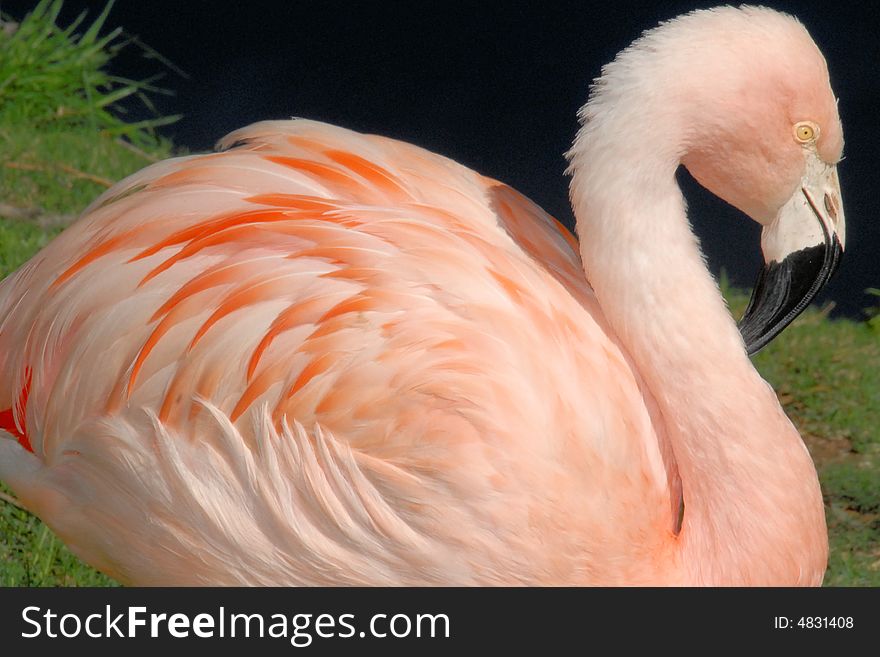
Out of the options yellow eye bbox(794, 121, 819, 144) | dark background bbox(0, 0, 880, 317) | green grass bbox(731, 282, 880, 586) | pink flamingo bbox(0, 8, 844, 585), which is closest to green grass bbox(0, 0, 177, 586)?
dark background bbox(0, 0, 880, 317)

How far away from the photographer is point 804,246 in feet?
7.62

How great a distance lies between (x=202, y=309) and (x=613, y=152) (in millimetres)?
763

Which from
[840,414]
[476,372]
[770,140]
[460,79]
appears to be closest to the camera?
[476,372]

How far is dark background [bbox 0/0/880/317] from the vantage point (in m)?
4.40

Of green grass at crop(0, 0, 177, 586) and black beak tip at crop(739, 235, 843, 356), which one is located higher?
black beak tip at crop(739, 235, 843, 356)

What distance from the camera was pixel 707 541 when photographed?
7.46ft

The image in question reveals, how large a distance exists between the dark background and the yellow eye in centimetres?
213

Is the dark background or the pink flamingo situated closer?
the pink flamingo

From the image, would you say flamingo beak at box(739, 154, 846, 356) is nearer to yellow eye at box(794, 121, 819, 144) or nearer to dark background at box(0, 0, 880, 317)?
yellow eye at box(794, 121, 819, 144)

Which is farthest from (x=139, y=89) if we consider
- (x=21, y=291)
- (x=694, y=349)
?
(x=694, y=349)

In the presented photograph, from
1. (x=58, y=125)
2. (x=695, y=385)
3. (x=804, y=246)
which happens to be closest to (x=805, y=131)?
(x=804, y=246)

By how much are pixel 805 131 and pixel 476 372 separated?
72cm

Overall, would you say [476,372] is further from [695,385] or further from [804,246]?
[804,246]
